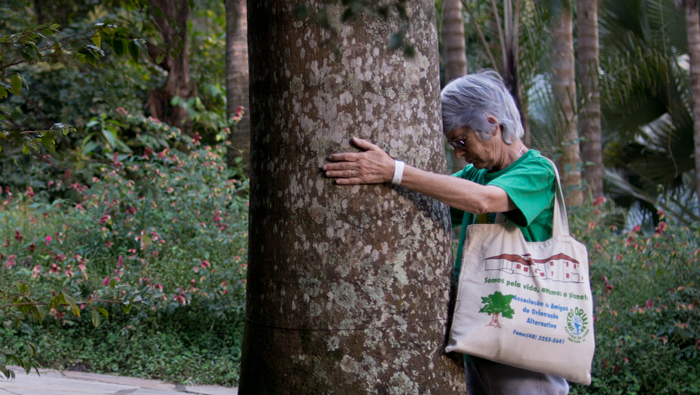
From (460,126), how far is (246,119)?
5.77 metres

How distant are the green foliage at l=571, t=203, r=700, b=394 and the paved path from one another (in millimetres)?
2742

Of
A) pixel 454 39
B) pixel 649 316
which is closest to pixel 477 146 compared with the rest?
pixel 649 316

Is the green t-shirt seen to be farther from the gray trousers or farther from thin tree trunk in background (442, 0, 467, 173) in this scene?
thin tree trunk in background (442, 0, 467, 173)

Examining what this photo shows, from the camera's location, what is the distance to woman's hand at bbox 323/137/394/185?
179 cm

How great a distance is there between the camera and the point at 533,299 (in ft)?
6.30

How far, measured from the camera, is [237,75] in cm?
772

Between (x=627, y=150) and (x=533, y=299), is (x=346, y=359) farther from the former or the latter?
(x=627, y=150)

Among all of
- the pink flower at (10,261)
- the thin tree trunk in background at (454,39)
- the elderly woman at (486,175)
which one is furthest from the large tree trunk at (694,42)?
the pink flower at (10,261)

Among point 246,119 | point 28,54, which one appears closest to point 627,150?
point 246,119

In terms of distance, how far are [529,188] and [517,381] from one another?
678 mm

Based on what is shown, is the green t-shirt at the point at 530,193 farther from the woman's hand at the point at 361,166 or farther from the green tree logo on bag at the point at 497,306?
the woman's hand at the point at 361,166

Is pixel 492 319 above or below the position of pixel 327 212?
below

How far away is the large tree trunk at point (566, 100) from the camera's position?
6.25 metres

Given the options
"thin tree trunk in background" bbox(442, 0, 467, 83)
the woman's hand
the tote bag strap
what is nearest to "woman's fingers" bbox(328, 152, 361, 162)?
the woman's hand
